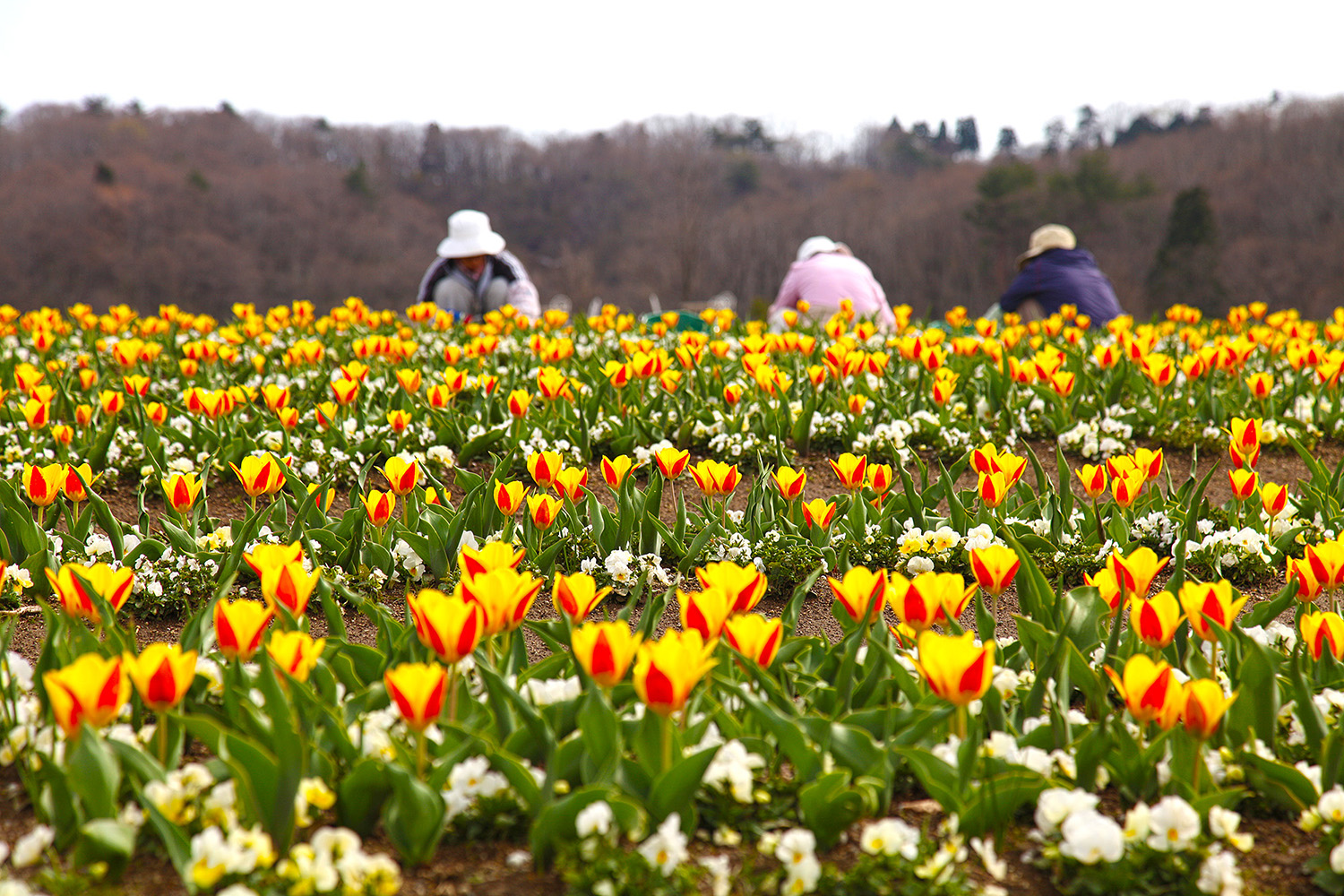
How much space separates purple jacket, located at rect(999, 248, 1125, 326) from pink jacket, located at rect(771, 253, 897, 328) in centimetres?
141

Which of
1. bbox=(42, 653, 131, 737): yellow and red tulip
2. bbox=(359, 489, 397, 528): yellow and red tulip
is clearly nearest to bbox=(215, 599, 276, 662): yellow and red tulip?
bbox=(42, 653, 131, 737): yellow and red tulip

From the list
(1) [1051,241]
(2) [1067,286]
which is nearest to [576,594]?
(2) [1067,286]

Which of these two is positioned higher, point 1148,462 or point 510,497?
point 510,497

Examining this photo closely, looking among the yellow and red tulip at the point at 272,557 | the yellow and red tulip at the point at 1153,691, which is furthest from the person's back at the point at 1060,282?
the yellow and red tulip at the point at 272,557

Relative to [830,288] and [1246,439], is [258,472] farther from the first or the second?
[830,288]

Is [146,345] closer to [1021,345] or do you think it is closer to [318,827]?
[318,827]

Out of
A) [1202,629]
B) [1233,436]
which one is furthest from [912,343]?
[1202,629]

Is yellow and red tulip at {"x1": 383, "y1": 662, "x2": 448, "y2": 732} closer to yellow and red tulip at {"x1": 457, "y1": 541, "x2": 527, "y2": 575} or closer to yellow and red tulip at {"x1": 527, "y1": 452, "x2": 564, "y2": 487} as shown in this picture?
yellow and red tulip at {"x1": 457, "y1": 541, "x2": 527, "y2": 575}

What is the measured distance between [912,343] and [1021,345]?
213 centimetres

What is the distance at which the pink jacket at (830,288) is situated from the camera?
385 inches

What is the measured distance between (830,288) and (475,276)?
11.4ft

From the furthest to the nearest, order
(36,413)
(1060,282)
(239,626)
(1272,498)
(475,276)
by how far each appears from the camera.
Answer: (475,276), (1060,282), (36,413), (1272,498), (239,626)

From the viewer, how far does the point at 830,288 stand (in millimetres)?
9836

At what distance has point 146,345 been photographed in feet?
19.0
